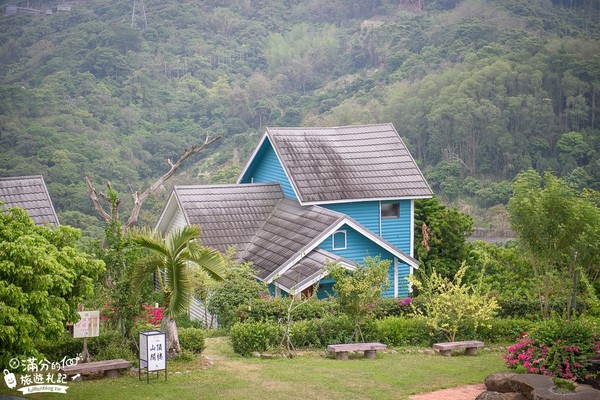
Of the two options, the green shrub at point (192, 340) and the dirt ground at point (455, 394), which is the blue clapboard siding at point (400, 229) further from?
the dirt ground at point (455, 394)

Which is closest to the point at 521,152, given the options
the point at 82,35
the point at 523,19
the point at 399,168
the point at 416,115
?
the point at 416,115

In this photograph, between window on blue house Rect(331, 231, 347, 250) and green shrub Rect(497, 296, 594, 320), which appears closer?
green shrub Rect(497, 296, 594, 320)

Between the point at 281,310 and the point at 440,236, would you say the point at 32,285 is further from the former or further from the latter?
the point at 440,236

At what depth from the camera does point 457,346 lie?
18344mm

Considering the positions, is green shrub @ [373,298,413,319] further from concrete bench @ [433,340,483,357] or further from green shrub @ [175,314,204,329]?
green shrub @ [175,314,204,329]

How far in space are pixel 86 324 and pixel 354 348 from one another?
5513 millimetres

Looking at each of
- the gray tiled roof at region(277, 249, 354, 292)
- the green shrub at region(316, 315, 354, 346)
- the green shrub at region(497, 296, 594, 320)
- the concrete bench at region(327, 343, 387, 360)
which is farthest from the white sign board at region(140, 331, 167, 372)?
the green shrub at region(497, 296, 594, 320)

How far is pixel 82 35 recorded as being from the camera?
96000 millimetres

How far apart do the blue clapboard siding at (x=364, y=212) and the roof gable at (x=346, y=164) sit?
0.40 meters

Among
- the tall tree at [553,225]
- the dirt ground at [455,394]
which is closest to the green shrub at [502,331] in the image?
the tall tree at [553,225]

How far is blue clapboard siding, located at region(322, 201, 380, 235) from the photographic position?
90.6ft

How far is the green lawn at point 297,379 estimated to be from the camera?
14227 millimetres

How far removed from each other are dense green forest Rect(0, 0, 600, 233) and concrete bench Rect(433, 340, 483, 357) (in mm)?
35919

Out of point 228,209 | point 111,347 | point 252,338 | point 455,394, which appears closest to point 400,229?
point 228,209
